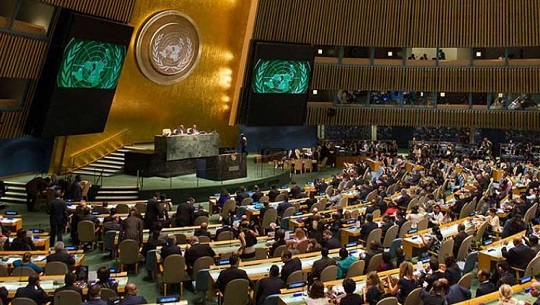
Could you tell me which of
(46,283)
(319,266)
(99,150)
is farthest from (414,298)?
(99,150)

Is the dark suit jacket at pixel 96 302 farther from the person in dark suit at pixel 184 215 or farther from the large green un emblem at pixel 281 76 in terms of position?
the large green un emblem at pixel 281 76

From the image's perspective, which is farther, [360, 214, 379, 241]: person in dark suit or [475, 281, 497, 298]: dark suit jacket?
[360, 214, 379, 241]: person in dark suit

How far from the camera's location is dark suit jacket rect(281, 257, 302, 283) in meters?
9.37

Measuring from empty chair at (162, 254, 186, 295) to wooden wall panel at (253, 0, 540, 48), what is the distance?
20.9 m

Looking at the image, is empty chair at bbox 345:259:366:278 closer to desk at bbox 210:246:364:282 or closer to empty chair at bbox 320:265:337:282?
empty chair at bbox 320:265:337:282

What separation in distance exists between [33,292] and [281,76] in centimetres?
2150

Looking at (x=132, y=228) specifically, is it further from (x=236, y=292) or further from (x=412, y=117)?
(x=412, y=117)

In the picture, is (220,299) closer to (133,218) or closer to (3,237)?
(133,218)

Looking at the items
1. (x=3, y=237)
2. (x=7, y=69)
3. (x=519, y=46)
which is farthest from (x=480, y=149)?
(x=3, y=237)

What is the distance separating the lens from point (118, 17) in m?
22.4

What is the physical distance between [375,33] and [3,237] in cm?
2377

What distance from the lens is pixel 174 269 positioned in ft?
34.3

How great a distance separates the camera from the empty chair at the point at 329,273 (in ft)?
30.7

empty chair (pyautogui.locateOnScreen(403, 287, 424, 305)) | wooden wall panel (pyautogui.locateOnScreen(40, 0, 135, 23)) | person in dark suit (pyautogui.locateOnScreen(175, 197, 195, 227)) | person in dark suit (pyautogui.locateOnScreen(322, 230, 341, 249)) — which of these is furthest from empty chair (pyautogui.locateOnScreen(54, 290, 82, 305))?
wooden wall panel (pyautogui.locateOnScreen(40, 0, 135, 23))
